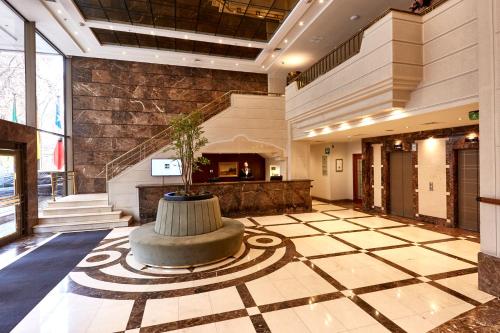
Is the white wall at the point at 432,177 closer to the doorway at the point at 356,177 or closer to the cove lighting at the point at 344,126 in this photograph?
the cove lighting at the point at 344,126

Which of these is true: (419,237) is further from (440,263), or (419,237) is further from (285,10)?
(285,10)

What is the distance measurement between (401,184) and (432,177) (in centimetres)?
117

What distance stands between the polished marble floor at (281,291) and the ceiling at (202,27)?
666 centimetres

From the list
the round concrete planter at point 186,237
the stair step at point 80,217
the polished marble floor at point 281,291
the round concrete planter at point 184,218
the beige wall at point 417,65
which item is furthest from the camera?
the stair step at point 80,217

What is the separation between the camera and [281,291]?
3.63m

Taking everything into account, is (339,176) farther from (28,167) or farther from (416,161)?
(28,167)

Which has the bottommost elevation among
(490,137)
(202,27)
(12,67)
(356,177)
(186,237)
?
(186,237)

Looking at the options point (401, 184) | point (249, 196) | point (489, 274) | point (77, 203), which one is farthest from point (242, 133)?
point (489, 274)

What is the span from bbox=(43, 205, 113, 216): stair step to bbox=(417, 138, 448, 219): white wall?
958cm

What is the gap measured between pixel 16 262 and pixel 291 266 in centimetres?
516

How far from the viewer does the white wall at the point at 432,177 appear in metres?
7.22

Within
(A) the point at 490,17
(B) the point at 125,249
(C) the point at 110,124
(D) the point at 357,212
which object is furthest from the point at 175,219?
(C) the point at 110,124

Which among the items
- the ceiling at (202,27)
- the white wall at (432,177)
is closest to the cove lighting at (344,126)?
the white wall at (432,177)

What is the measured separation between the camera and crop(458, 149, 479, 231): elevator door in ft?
21.4
